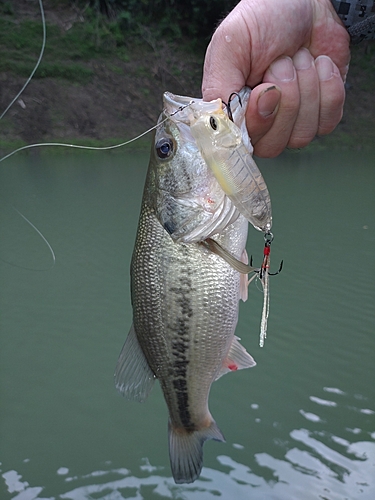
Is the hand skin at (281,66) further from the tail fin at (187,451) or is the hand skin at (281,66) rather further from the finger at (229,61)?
the tail fin at (187,451)

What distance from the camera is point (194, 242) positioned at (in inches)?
60.6

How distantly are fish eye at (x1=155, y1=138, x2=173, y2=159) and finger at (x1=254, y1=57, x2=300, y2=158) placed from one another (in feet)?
0.85

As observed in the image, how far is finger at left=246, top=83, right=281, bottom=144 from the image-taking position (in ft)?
4.95

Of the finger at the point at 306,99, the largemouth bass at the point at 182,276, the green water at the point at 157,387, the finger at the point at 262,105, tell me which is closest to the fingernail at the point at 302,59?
the finger at the point at 306,99

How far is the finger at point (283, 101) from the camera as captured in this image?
1.60 metres

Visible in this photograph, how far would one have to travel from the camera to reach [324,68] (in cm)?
168

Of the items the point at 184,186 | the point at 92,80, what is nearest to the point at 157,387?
the point at 184,186

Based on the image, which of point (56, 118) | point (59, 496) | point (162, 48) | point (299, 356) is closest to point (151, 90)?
point (162, 48)

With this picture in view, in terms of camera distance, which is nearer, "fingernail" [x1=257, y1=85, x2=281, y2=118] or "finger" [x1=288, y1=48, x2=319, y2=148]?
"fingernail" [x1=257, y1=85, x2=281, y2=118]

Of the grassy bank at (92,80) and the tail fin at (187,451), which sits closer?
the tail fin at (187,451)

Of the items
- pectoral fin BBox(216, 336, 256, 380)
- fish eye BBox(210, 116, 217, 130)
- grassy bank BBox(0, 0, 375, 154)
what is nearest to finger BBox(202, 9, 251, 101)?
fish eye BBox(210, 116, 217, 130)

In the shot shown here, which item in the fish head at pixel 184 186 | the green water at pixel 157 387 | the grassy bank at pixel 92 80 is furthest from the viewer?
the grassy bank at pixel 92 80

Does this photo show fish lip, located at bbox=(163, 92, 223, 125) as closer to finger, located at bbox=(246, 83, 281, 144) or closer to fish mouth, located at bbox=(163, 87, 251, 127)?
fish mouth, located at bbox=(163, 87, 251, 127)

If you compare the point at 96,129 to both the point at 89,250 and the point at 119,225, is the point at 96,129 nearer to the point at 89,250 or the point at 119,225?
the point at 119,225
